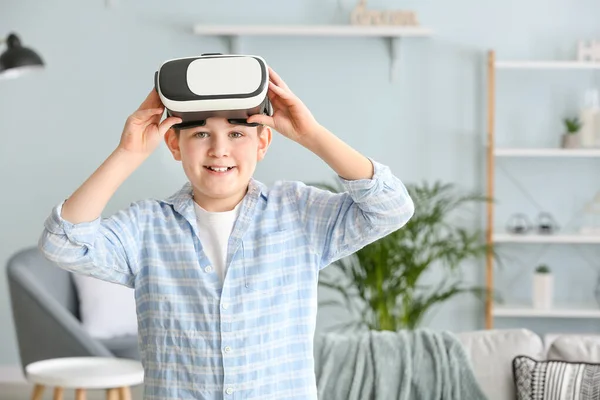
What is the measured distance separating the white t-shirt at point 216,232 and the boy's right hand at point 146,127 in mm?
136

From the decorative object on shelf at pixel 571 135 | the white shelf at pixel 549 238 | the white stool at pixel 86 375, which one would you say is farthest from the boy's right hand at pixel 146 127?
the decorative object on shelf at pixel 571 135

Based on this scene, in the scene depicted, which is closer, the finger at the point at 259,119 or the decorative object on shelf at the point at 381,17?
the finger at the point at 259,119

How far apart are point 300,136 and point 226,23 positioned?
3.00 m

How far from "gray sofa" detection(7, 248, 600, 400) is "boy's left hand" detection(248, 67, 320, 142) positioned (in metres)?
1.27

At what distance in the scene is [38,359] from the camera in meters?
3.36

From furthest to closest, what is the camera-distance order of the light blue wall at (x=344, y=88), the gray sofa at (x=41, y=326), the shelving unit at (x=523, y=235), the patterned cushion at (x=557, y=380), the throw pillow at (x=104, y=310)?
the light blue wall at (x=344, y=88) < the shelving unit at (x=523, y=235) < the throw pillow at (x=104, y=310) < the gray sofa at (x=41, y=326) < the patterned cushion at (x=557, y=380)

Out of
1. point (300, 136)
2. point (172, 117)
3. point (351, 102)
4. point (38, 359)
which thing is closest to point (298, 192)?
point (300, 136)

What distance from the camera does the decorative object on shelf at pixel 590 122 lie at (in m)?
4.06

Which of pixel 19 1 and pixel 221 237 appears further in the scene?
pixel 19 1

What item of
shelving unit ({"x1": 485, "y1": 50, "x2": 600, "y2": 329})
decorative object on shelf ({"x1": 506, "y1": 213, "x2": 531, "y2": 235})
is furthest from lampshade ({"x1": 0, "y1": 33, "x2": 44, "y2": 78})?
decorative object on shelf ({"x1": 506, "y1": 213, "x2": 531, "y2": 235})

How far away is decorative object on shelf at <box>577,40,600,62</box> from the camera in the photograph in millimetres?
4074

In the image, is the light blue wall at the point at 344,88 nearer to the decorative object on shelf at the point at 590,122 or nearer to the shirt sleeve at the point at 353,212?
the decorative object on shelf at the point at 590,122

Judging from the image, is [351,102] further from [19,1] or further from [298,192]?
[298,192]

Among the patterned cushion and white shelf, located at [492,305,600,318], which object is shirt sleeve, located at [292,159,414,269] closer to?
the patterned cushion
